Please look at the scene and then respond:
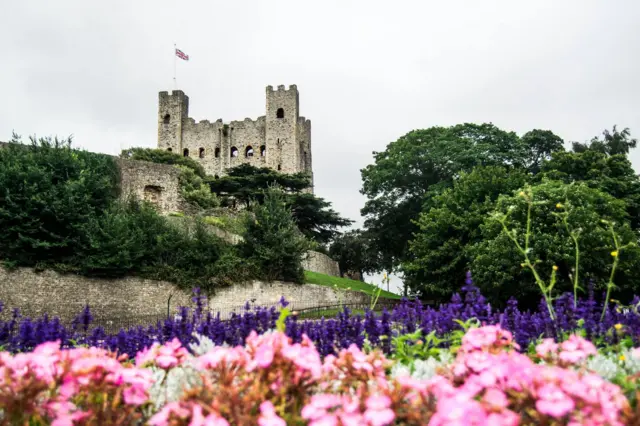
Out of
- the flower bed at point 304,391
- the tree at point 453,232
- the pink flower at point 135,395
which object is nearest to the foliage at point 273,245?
the tree at point 453,232

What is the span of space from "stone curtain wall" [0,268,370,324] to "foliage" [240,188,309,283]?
63 cm

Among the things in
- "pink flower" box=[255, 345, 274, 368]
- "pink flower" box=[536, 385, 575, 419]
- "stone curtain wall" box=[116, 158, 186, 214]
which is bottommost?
"pink flower" box=[536, 385, 575, 419]

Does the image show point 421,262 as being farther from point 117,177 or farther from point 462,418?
point 462,418

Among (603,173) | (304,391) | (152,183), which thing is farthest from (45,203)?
(603,173)

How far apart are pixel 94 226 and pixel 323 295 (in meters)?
10.5

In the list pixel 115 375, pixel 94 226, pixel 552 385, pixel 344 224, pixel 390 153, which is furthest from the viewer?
pixel 344 224

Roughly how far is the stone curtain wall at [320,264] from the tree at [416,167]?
127 inches

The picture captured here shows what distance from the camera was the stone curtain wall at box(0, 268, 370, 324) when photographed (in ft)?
67.9

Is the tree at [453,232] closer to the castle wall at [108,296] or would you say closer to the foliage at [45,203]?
the castle wall at [108,296]

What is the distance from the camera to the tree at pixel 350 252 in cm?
4044

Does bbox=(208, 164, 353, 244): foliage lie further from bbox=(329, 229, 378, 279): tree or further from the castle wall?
the castle wall

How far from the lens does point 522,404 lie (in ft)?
7.57

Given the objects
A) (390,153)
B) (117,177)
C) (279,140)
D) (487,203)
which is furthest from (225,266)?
(279,140)

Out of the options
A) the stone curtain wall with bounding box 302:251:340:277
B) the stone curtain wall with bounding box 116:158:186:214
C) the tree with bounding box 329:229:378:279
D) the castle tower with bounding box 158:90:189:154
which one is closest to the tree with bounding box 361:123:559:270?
the stone curtain wall with bounding box 302:251:340:277
